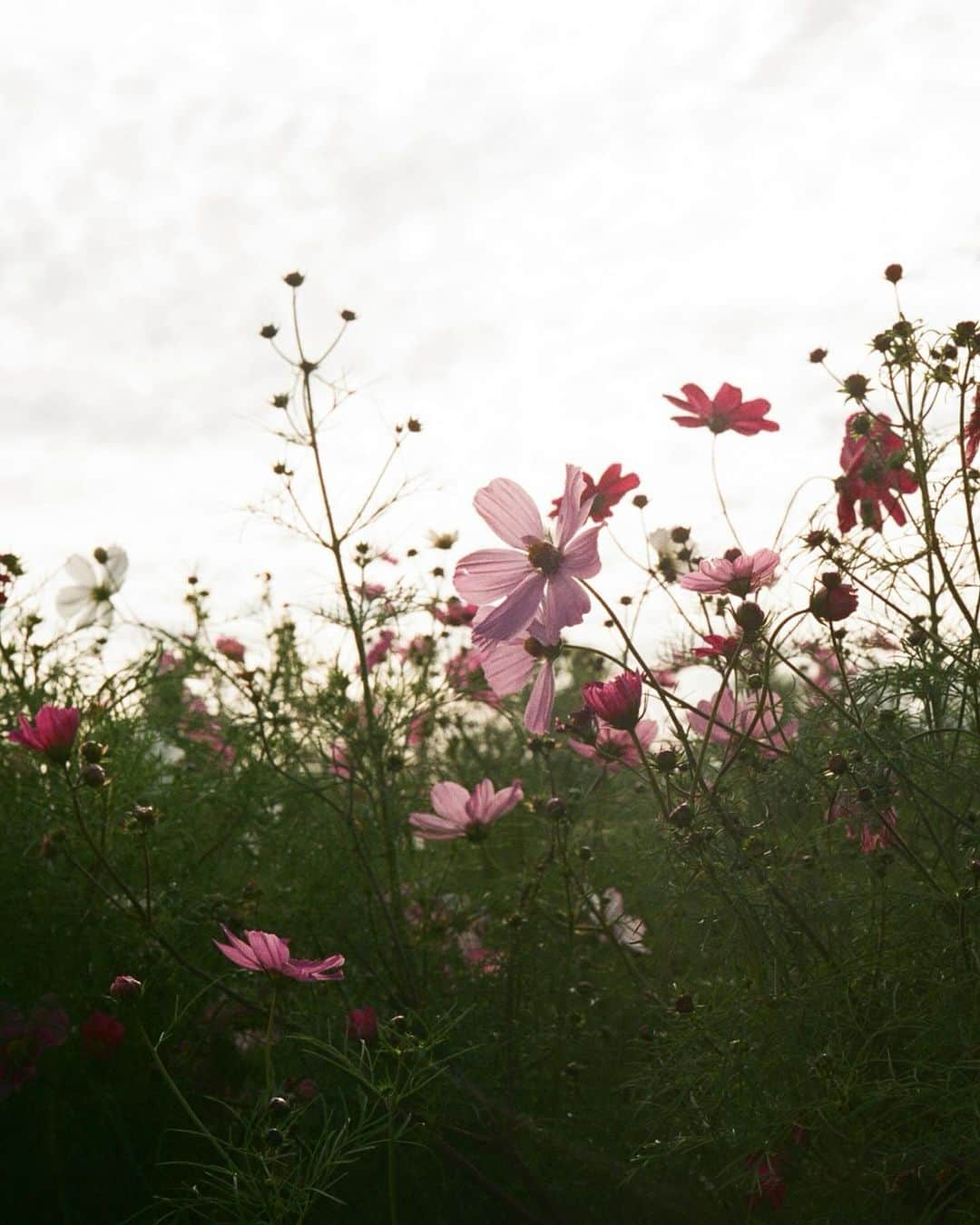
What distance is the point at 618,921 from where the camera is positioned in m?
1.62

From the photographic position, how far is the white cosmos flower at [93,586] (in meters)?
2.40

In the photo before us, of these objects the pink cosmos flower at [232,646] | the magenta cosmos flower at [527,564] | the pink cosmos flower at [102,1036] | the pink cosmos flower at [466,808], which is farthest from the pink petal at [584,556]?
the pink cosmos flower at [232,646]

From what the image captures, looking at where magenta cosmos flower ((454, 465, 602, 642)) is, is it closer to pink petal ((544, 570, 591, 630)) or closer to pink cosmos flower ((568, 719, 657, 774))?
pink petal ((544, 570, 591, 630))

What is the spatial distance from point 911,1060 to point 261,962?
621 mm

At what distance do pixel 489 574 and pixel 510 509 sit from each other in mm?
74

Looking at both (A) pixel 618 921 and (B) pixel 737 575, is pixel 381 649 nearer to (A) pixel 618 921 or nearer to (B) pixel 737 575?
(A) pixel 618 921

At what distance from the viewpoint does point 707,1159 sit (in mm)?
1423

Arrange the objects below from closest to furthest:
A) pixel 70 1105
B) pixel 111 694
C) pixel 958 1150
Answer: pixel 958 1150 → pixel 70 1105 → pixel 111 694

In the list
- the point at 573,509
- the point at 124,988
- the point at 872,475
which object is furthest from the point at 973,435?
the point at 124,988

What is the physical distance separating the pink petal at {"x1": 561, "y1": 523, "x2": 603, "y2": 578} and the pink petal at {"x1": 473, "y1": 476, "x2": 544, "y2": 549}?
0.08m

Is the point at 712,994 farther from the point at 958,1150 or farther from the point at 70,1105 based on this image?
the point at 70,1105

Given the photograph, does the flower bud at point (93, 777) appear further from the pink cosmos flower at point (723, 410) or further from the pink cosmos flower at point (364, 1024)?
the pink cosmos flower at point (723, 410)

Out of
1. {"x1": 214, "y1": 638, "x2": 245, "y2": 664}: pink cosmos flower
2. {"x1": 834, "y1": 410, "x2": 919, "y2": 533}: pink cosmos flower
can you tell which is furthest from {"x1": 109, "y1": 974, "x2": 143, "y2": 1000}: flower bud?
{"x1": 214, "y1": 638, "x2": 245, "y2": 664}: pink cosmos flower

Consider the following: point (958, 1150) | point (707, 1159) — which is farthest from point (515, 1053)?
point (958, 1150)
